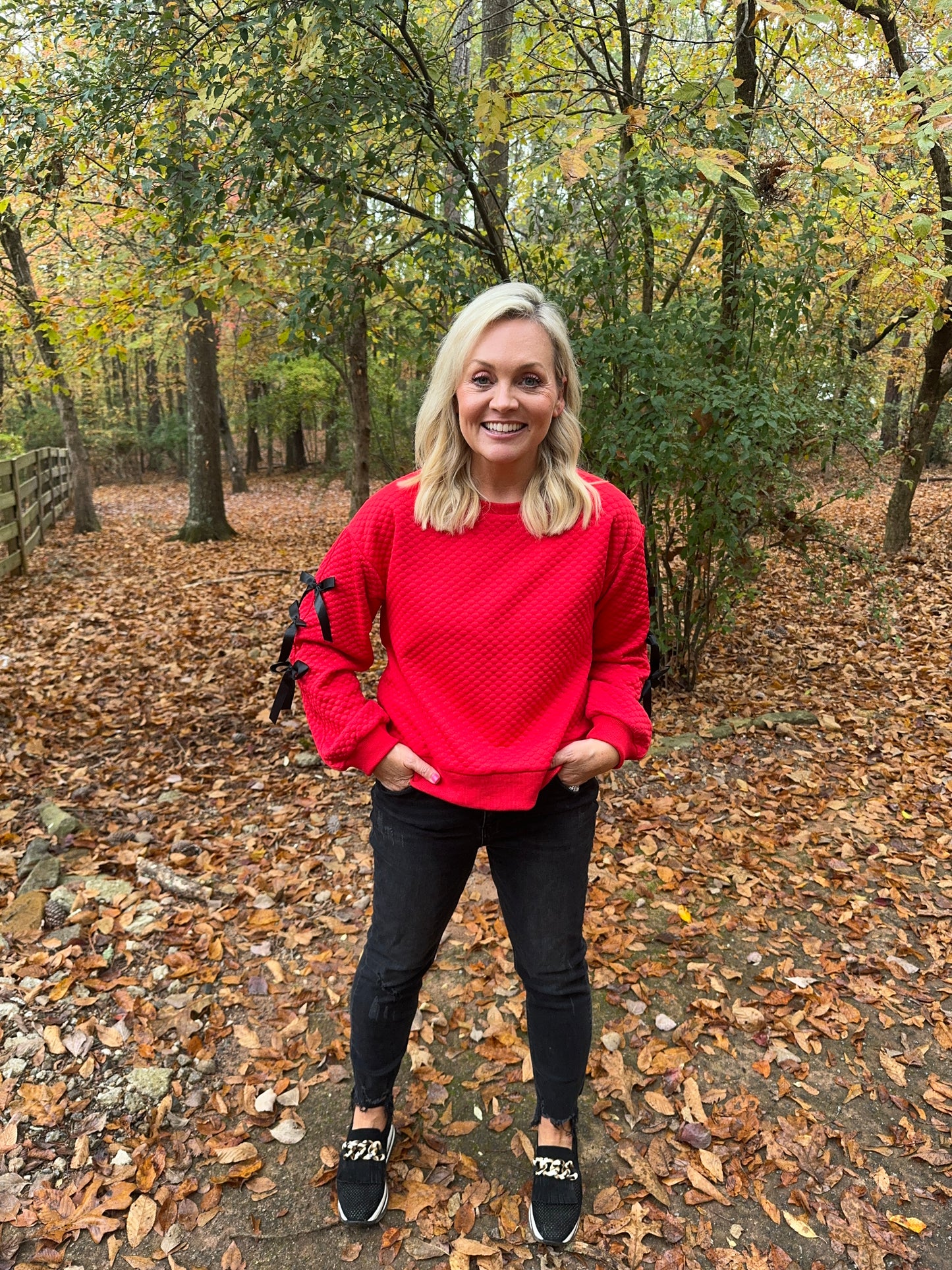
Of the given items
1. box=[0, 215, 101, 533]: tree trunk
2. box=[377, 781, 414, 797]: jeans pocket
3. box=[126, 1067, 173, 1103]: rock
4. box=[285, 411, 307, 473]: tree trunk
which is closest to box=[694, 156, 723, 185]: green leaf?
box=[377, 781, 414, 797]: jeans pocket

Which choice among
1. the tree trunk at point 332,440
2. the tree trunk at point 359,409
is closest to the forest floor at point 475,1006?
the tree trunk at point 359,409

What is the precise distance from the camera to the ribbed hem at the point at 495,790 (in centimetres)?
171

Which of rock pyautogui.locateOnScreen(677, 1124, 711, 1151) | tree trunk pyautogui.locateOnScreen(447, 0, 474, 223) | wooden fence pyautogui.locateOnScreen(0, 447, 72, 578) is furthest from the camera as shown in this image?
wooden fence pyautogui.locateOnScreen(0, 447, 72, 578)

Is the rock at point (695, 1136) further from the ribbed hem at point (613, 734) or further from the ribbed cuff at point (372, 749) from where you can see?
the ribbed cuff at point (372, 749)

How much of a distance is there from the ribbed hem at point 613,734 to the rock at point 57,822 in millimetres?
3039

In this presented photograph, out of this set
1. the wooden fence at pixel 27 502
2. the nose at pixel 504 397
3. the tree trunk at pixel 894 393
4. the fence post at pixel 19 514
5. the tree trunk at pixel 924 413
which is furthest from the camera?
the tree trunk at pixel 894 393

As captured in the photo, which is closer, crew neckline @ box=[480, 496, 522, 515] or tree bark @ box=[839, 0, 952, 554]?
crew neckline @ box=[480, 496, 522, 515]

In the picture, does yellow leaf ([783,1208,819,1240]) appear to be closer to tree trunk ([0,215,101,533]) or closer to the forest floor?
the forest floor

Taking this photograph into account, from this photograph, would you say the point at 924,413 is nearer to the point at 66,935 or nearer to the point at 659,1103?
the point at 659,1103

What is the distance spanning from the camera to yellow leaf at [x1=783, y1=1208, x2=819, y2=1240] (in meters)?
2.03

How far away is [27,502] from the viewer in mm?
9859

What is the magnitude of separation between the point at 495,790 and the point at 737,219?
386cm

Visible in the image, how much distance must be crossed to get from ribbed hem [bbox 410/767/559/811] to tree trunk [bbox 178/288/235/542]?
9.56m

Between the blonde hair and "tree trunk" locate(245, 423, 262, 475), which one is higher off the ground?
the blonde hair
